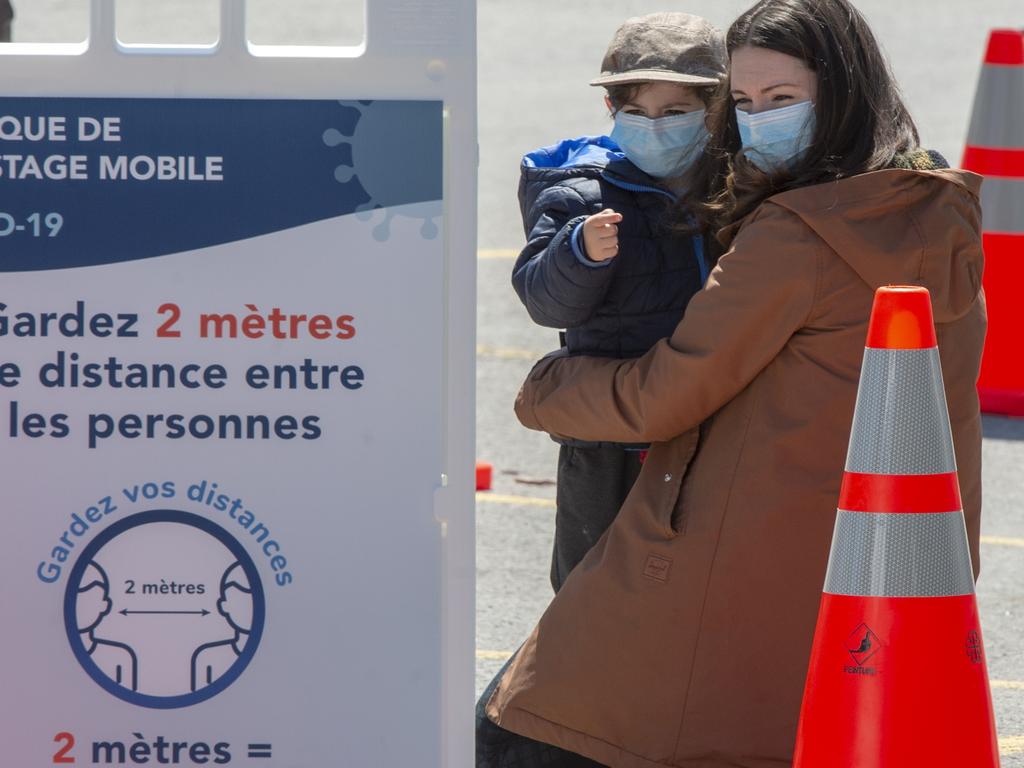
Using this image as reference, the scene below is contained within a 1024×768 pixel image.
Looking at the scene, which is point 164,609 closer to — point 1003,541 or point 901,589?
point 901,589

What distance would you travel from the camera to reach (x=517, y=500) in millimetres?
5953

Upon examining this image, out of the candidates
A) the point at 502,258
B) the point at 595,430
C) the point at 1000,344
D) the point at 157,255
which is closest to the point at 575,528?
the point at 595,430

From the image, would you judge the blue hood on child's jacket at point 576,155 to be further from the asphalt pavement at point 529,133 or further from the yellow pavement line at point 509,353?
the yellow pavement line at point 509,353

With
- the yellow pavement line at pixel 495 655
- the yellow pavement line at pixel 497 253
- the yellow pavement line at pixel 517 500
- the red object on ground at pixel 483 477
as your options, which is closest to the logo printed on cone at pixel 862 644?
the yellow pavement line at pixel 495 655

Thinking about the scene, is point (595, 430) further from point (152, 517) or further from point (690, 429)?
point (152, 517)

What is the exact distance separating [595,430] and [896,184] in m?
0.63

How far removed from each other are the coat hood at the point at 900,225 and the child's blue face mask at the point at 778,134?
111 millimetres

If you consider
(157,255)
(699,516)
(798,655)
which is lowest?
(798,655)

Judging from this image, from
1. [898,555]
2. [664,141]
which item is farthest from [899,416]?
[664,141]

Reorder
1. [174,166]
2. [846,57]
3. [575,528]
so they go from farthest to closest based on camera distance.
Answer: [575,528], [846,57], [174,166]

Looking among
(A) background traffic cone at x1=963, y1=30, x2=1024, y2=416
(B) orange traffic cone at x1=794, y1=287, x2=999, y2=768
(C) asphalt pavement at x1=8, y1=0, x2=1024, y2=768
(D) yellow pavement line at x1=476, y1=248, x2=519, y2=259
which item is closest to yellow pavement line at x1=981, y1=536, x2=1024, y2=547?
(C) asphalt pavement at x1=8, y1=0, x2=1024, y2=768

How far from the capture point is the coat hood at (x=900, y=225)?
2.71m

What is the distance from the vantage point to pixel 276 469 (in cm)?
263

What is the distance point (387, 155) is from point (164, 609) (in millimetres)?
758
